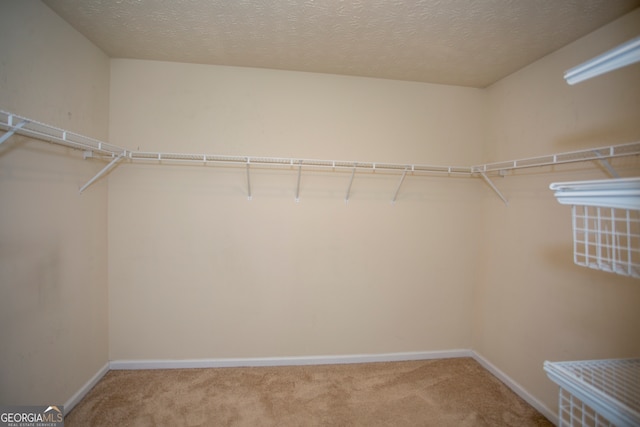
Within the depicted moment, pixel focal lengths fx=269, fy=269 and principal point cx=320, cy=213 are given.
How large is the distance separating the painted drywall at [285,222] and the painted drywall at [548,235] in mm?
221

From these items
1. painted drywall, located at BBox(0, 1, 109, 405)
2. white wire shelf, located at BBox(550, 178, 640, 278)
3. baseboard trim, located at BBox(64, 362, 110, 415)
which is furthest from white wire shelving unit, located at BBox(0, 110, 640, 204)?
baseboard trim, located at BBox(64, 362, 110, 415)

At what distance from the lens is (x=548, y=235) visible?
1.81 metres

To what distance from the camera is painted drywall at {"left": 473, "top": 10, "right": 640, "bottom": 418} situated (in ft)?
4.78

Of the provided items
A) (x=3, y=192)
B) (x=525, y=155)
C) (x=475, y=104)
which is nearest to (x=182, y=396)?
(x=3, y=192)

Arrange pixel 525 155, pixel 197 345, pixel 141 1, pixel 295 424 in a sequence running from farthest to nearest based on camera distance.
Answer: pixel 197 345, pixel 525 155, pixel 295 424, pixel 141 1

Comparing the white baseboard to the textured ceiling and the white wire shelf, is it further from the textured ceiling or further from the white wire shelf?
the textured ceiling

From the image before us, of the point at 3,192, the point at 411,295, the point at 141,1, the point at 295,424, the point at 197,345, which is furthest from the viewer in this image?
the point at 411,295

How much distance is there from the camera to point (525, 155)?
6.55ft

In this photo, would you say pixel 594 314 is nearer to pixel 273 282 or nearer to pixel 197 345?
pixel 273 282

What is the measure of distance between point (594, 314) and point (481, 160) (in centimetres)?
137

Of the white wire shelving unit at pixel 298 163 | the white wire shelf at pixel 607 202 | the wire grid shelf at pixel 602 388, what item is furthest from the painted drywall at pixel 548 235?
the white wire shelf at pixel 607 202

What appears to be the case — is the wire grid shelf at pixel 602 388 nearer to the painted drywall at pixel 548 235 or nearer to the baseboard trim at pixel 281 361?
the painted drywall at pixel 548 235

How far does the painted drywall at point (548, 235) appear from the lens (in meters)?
1.46

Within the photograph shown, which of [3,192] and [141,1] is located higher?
[141,1]
